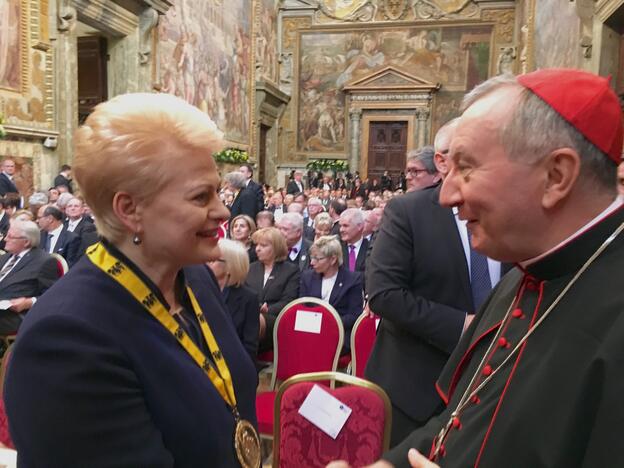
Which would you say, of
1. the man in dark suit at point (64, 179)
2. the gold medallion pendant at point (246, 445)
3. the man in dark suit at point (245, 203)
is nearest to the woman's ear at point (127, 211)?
the gold medallion pendant at point (246, 445)

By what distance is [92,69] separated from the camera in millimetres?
13070

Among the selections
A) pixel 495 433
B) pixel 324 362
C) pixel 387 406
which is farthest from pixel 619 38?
pixel 495 433

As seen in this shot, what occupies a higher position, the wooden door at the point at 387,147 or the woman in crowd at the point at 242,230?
the wooden door at the point at 387,147

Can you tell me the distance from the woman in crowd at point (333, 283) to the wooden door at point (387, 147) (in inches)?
770


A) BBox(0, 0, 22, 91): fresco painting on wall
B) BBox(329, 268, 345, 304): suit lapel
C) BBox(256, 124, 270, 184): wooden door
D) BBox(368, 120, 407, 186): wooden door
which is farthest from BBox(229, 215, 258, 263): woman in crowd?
BBox(368, 120, 407, 186): wooden door

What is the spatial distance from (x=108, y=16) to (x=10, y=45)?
2.91 meters

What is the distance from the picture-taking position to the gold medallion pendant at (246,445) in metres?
1.52

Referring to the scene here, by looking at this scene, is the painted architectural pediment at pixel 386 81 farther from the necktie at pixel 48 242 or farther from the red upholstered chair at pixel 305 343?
the red upholstered chair at pixel 305 343

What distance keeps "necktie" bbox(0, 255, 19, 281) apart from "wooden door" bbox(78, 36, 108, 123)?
8.56m

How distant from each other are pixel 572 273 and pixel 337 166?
74.4ft

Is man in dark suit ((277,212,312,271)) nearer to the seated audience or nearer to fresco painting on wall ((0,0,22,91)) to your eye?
the seated audience

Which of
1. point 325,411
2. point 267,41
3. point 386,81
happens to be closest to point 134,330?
point 325,411

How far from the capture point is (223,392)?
1.54m

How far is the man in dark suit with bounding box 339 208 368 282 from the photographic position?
6.43 m
